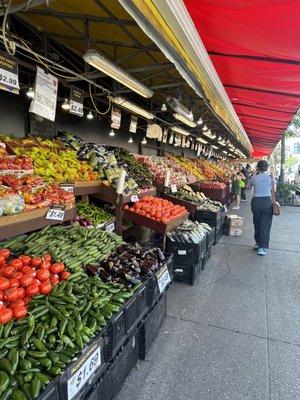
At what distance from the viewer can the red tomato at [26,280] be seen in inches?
101

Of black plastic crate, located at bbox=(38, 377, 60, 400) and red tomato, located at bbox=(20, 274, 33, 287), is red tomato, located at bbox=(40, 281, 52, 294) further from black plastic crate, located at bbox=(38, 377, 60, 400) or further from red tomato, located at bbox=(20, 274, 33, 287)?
black plastic crate, located at bbox=(38, 377, 60, 400)

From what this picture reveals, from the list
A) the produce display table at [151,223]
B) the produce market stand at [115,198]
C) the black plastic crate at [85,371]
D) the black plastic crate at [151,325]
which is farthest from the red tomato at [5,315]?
the produce display table at [151,223]

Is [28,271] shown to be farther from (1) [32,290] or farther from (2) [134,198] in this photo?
(2) [134,198]

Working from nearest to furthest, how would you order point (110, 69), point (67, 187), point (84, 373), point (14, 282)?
point (84, 373) → point (14, 282) → point (110, 69) → point (67, 187)

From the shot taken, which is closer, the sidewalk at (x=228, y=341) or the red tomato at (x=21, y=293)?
the red tomato at (x=21, y=293)

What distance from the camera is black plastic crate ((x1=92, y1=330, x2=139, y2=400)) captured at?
238 cm

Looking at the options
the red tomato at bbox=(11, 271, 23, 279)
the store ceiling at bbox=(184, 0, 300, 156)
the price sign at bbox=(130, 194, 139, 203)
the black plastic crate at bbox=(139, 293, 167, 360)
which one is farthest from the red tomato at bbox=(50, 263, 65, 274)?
the store ceiling at bbox=(184, 0, 300, 156)

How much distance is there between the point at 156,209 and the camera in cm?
543

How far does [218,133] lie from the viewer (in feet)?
41.5

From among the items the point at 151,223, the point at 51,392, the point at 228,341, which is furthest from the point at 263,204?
the point at 51,392

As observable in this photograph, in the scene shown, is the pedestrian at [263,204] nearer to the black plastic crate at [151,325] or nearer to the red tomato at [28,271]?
the black plastic crate at [151,325]

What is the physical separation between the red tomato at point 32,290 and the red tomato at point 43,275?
0.41 ft

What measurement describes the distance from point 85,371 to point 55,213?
5.69 feet

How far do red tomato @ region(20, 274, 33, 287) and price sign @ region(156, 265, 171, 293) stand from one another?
4.41 feet
